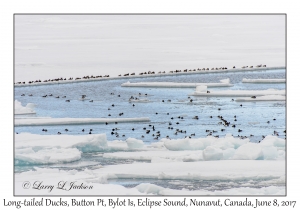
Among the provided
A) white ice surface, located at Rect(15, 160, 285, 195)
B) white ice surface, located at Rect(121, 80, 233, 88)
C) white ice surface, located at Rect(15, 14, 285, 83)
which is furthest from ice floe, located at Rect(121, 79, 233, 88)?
white ice surface, located at Rect(15, 160, 285, 195)

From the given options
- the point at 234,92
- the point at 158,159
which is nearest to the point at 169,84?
the point at 234,92

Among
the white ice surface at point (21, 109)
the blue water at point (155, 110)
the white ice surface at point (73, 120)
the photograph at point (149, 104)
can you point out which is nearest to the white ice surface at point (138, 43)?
the photograph at point (149, 104)

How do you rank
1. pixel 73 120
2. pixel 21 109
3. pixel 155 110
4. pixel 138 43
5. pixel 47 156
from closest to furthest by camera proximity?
1. pixel 47 156
2. pixel 21 109
3. pixel 73 120
4. pixel 155 110
5. pixel 138 43

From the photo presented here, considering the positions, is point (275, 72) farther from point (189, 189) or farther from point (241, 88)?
point (189, 189)

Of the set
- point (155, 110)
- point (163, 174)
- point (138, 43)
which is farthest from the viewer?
point (138, 43)

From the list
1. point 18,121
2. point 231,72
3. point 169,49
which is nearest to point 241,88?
point 231,72

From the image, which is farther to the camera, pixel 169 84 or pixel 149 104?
pixel 169 84

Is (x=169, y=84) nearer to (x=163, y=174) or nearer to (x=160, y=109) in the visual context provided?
(x=160, y=109)
